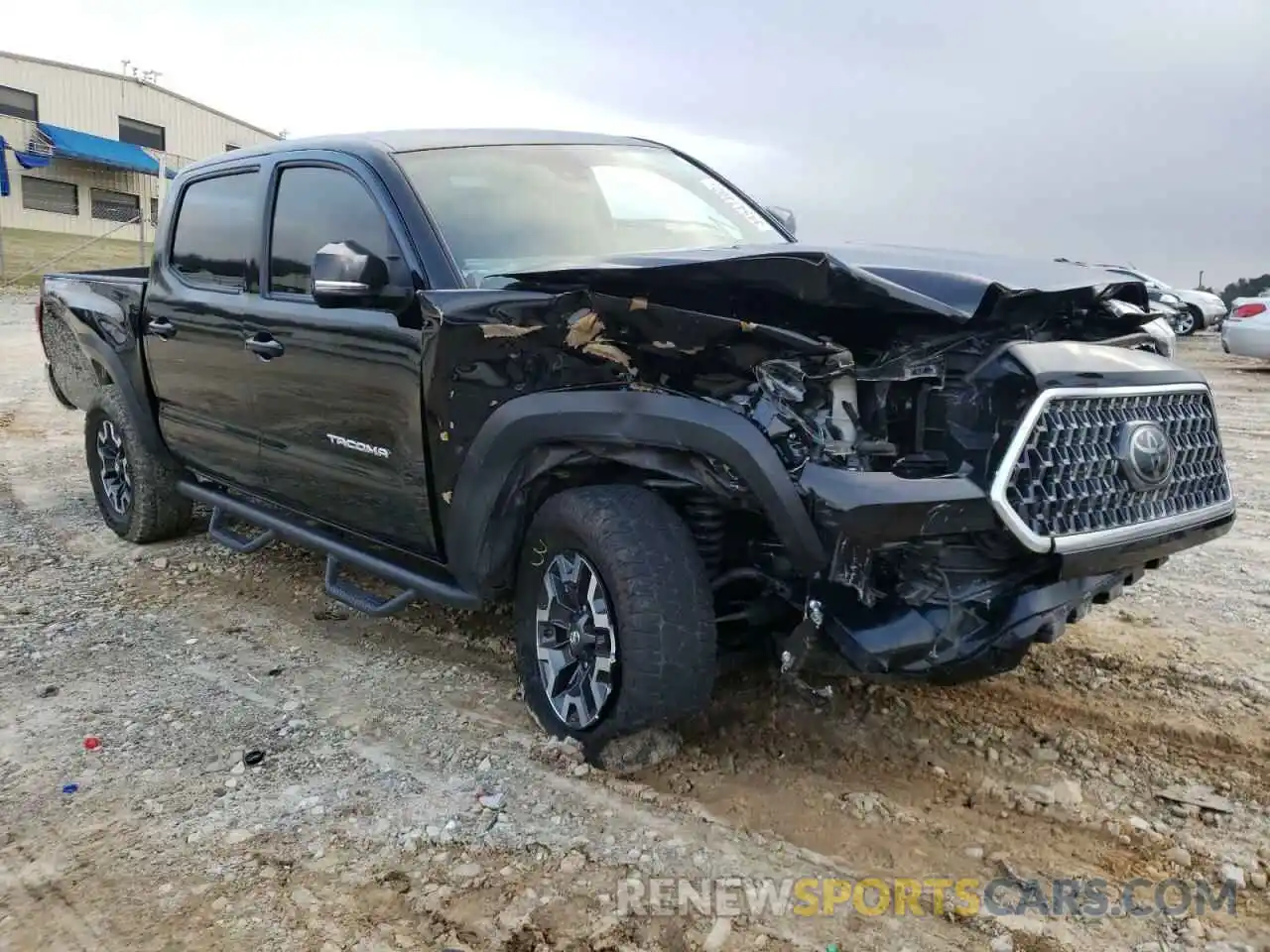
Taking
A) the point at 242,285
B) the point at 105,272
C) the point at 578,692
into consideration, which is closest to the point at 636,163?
the point at 242,285

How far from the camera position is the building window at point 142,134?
38969 mm

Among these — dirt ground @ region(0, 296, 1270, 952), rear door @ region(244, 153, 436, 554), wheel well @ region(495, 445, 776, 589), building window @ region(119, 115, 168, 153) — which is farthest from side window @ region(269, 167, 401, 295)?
building window @ region(119, 115, 168, 153)

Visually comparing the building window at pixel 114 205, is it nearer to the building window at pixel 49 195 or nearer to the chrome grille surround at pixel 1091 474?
the building window at pixel 49 195

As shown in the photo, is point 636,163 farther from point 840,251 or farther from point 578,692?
point 578,692

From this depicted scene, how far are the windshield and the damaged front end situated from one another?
71 cm

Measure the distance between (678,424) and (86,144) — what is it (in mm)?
38494

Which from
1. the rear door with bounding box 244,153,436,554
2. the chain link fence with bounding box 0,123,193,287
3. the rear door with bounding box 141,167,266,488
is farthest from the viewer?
the chain link fence with bounding box 0,123,193,287

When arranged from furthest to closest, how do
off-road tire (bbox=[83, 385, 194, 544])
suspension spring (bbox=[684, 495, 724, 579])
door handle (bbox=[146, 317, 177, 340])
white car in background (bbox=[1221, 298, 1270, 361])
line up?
white car in background (bbox=[1221, 298, 1270, 361]), off-road tire (bbox=[83, 385, 194, 544]), door handle (bbox=[146, 317, 177, 340]), suspension spring (bbox=[684, 495, 724, 579])

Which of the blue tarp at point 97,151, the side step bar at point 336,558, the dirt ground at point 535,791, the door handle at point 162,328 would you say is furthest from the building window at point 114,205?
the dirt ground at point 535,791

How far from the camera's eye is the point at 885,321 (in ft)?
8.80

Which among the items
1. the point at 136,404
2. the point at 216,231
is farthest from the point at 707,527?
the point at 136,404

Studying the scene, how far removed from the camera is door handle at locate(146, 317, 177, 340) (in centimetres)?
493

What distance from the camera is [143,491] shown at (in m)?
5.51

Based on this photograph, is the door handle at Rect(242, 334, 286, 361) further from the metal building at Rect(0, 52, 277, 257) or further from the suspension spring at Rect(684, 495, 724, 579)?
the metal building at Rect(0, 52, 277, 257)
